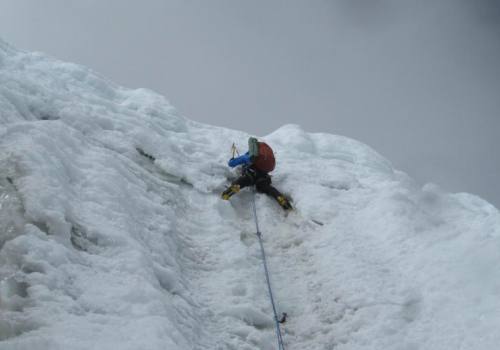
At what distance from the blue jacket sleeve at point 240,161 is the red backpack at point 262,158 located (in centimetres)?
12

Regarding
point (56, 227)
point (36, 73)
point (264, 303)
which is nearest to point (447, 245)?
point (264, 303)

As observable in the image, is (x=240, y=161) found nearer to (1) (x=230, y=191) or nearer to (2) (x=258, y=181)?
(2) (x=258, y=181)

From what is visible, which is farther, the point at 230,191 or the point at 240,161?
the point at 240,161

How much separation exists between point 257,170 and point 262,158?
0.85 feet

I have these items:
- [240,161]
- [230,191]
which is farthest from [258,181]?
[230,191]

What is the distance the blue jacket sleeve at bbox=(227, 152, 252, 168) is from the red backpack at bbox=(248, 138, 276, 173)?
0.38ft

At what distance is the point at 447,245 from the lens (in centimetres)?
627

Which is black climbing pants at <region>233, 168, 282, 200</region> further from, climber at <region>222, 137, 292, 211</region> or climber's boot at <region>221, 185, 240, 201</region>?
climber's boot at <region>221, 185, 240, 201</region>

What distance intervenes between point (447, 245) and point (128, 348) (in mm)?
4461

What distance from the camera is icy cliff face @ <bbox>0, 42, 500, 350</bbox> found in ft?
13.0

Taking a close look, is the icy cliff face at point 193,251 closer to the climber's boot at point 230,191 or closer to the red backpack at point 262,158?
the climber's boot at point 230,191

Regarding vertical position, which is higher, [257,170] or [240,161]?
[240,161]

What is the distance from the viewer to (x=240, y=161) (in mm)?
9320

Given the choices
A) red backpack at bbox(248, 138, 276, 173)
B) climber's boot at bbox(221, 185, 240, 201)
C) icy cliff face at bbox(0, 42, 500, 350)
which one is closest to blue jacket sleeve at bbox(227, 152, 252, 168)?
red backpack at bbox(248, 138, 276, 173)
